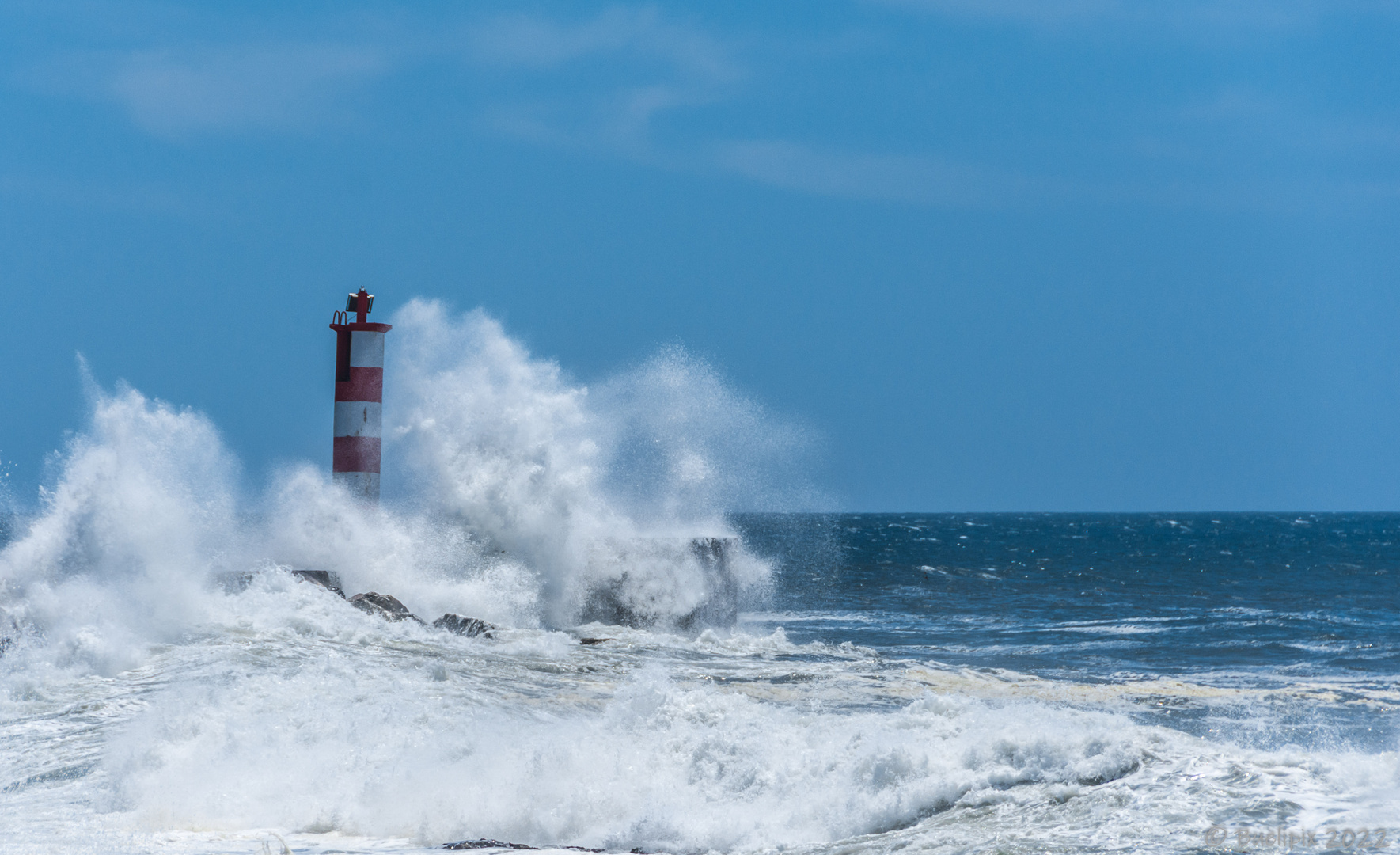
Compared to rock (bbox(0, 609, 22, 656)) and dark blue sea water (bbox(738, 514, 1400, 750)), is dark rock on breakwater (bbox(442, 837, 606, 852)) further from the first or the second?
rock (bbox(0, 609, 22, 656))

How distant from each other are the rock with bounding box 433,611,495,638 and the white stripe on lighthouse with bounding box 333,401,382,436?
3220 millimetres

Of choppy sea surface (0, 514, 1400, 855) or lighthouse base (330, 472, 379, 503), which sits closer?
choppy sea surface (0, 514, 1400, 855)

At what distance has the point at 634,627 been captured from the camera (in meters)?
15.5

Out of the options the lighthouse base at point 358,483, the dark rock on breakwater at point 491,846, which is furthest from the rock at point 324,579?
the dark rock on breakwater at point 491,846

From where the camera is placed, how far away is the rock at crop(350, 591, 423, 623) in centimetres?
1225

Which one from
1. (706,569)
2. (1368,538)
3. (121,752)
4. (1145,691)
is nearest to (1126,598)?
(706,569)

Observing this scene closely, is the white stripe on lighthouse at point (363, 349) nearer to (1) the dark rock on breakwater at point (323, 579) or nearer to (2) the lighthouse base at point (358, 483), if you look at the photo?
(2) the lighthouse base at point (358, 483)

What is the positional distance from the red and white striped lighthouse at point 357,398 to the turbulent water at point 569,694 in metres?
0.39

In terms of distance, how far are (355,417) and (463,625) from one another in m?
3.64

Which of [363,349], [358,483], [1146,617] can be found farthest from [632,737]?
[1146,617]

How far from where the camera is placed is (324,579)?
515 inches

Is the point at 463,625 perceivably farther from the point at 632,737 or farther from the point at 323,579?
the point at 632,737

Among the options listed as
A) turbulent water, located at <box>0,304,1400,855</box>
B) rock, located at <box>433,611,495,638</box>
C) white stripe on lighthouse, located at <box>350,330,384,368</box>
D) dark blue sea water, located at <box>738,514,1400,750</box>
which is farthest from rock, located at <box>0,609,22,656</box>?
dark blue sea water, located at <box>738,514,1400,750</box>

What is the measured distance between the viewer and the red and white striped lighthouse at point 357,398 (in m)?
15.1
